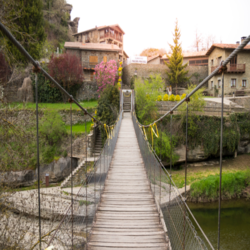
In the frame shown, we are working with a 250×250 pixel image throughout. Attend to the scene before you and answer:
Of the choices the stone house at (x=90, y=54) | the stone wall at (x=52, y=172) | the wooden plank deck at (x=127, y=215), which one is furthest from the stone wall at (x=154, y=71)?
the wooden plank deck at (x=127, y=215)

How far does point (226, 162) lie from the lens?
13.0m

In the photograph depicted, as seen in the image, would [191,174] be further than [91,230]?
Yes

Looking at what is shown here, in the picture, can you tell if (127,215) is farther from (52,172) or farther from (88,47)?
(88,47)

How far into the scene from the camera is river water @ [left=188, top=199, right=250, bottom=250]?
277 inches

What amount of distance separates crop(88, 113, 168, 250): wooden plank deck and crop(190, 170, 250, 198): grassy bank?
15.1 feet

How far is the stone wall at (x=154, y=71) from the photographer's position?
23438mm

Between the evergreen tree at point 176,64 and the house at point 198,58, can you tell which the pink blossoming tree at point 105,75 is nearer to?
the evergreen tree at point 176,64

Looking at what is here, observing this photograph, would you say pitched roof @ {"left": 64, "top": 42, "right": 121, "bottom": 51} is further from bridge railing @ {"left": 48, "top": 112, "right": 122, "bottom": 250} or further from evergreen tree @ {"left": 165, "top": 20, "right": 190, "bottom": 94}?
bridge railing @ {"left": 48, "top": 112, "right": 122, "bottom": 250}

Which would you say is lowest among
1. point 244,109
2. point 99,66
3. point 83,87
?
point 244,109

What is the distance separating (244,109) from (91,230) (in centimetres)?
1377

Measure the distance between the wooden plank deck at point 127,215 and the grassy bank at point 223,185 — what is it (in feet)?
15.1

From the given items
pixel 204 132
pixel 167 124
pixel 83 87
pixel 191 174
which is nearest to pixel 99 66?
pixel 83 87

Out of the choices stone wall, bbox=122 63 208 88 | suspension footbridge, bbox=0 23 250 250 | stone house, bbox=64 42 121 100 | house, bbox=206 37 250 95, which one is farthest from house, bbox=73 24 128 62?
suspension footbridge, bbox=0 23 250 250

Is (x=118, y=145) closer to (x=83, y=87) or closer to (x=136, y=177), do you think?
(x=136, y=177)
